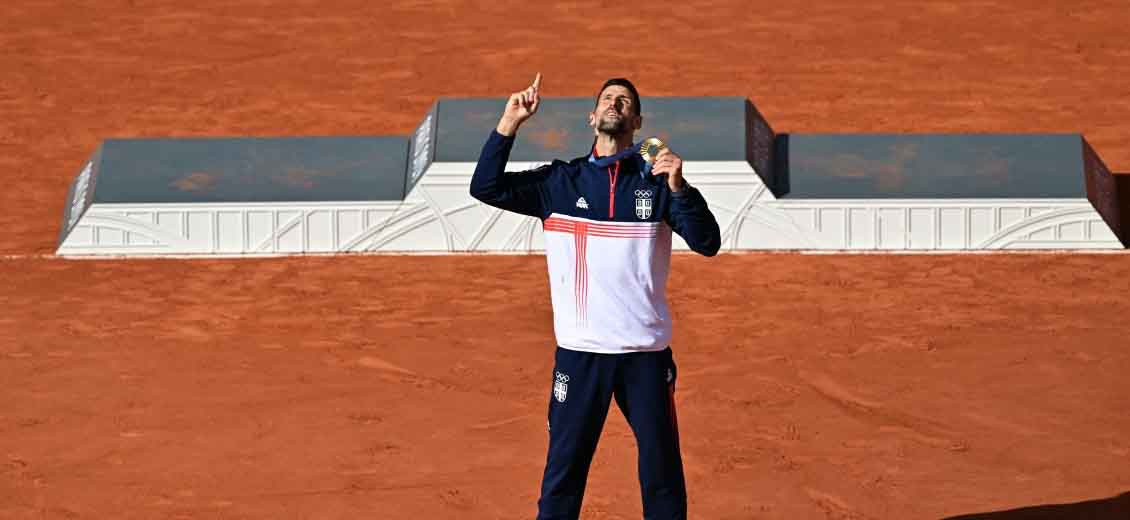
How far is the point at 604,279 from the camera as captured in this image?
647 cm

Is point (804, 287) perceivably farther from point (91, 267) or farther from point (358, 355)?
point (91, 267)

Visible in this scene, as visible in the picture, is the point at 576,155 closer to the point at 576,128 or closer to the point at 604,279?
the point at 576,128

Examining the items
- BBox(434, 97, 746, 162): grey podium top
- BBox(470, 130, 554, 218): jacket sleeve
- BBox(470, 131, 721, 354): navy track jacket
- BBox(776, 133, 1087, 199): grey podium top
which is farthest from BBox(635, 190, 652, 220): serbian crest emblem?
BBox(776, 133, 1087, 199): grey podium top

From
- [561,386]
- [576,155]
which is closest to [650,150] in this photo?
[561,386]

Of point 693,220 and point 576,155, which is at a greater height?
point 576,155

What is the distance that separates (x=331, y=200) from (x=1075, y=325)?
21.3ft

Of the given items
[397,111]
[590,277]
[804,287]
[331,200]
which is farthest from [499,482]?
[397,111]

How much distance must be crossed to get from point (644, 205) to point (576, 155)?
8.77 metres

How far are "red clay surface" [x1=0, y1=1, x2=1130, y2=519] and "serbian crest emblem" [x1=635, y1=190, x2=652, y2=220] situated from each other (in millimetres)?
2461

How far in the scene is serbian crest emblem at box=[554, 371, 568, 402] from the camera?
21.4 ft

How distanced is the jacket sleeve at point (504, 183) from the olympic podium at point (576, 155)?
8.28 metres

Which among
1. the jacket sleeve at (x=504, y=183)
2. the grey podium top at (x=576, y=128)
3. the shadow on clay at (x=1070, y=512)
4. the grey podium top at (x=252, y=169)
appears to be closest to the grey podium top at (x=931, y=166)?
the grey podium top at (x=576, y=128)

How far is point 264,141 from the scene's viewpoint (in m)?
16.2

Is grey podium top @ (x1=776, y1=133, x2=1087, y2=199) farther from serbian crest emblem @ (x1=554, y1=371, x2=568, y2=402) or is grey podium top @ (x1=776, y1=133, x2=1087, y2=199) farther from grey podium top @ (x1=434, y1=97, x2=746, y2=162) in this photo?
serbian crest emblem @ (x1=554, y1=371, x2=568, y2=402)
